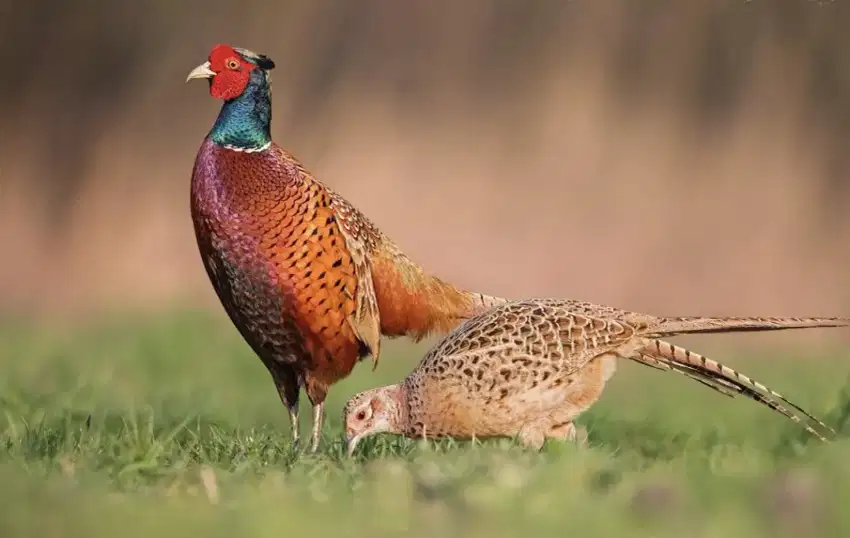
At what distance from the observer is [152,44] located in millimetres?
8406

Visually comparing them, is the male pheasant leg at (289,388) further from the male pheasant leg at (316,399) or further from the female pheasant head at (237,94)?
the female pheasant head at (237,94)

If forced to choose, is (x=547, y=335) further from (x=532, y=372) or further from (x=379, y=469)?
(x=379, y=469)

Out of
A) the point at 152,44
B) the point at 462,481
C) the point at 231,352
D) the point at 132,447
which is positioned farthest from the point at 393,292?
the point at 152,44

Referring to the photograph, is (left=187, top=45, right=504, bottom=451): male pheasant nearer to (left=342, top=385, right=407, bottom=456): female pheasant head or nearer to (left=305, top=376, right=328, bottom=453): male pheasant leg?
(left=305, top=376, right=328, bottom=453): male pheasant leg

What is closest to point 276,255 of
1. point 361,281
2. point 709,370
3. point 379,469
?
point 361,281

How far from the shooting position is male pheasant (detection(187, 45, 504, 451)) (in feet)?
15.3

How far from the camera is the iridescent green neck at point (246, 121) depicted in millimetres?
4824

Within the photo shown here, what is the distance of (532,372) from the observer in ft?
14.9

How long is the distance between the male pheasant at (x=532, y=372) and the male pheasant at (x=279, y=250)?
258 mm

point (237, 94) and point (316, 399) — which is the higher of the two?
point (237, 94)

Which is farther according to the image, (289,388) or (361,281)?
(289,388)

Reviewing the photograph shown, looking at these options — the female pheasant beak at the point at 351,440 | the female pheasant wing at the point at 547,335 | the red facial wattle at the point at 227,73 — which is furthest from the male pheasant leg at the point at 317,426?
the red facial wattle at the point at 227,73

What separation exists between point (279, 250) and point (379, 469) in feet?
3.54

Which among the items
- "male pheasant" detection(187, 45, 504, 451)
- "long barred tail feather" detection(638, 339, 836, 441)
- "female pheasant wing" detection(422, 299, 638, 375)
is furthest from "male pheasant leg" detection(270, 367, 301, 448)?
"long barred tail feather" detection(638, 339, 836, 441)
